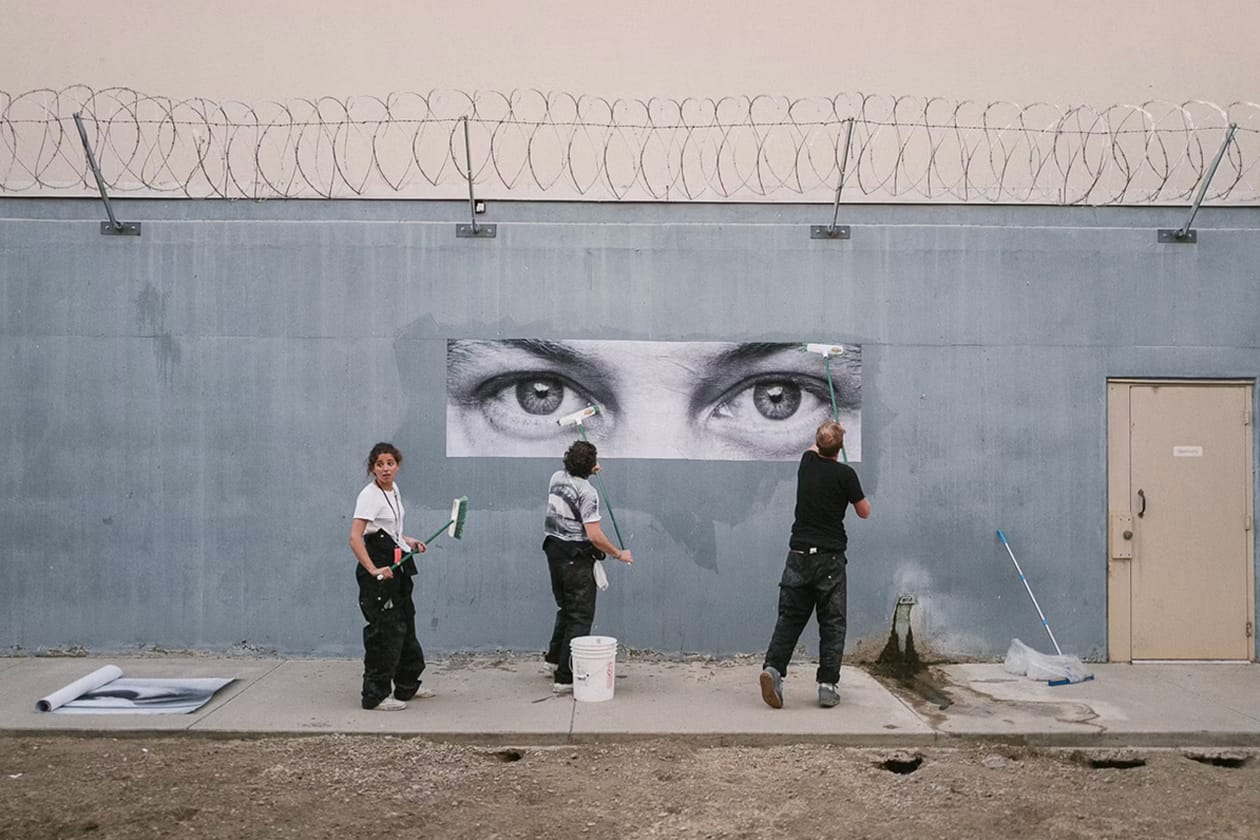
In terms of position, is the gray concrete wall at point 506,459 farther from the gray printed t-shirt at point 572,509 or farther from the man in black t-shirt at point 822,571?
the man in black t-shirt at point 822,571

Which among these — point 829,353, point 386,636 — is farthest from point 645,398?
point 386,636

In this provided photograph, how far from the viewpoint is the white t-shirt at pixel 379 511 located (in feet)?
21.5

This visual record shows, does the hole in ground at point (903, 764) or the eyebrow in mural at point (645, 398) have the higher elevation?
the eyebrow in mural at point (645, 398)

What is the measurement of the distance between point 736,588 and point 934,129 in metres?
3.82

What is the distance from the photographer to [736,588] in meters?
8.18

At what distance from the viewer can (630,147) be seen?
8727mm

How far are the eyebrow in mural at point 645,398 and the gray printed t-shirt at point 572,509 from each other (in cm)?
112

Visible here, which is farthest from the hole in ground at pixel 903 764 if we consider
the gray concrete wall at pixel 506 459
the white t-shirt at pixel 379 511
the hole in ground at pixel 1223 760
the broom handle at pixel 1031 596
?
the white t-shirt at pixel 379 511

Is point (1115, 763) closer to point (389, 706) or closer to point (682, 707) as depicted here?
point (682, 707)

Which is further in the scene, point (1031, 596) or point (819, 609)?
point (1031, 596)

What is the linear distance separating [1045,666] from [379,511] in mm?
4460

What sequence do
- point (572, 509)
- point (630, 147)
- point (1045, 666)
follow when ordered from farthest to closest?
point (630, 147)
point (1045, 666)
point (572, 509)

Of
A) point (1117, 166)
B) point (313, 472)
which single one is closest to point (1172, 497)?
point (1117, 166)

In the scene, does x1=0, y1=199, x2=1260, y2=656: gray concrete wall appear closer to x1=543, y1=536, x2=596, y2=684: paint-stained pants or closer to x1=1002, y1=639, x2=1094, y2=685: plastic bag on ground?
x1=1002, y1=639, x2=1094, y2=685: plastic bag on ground
